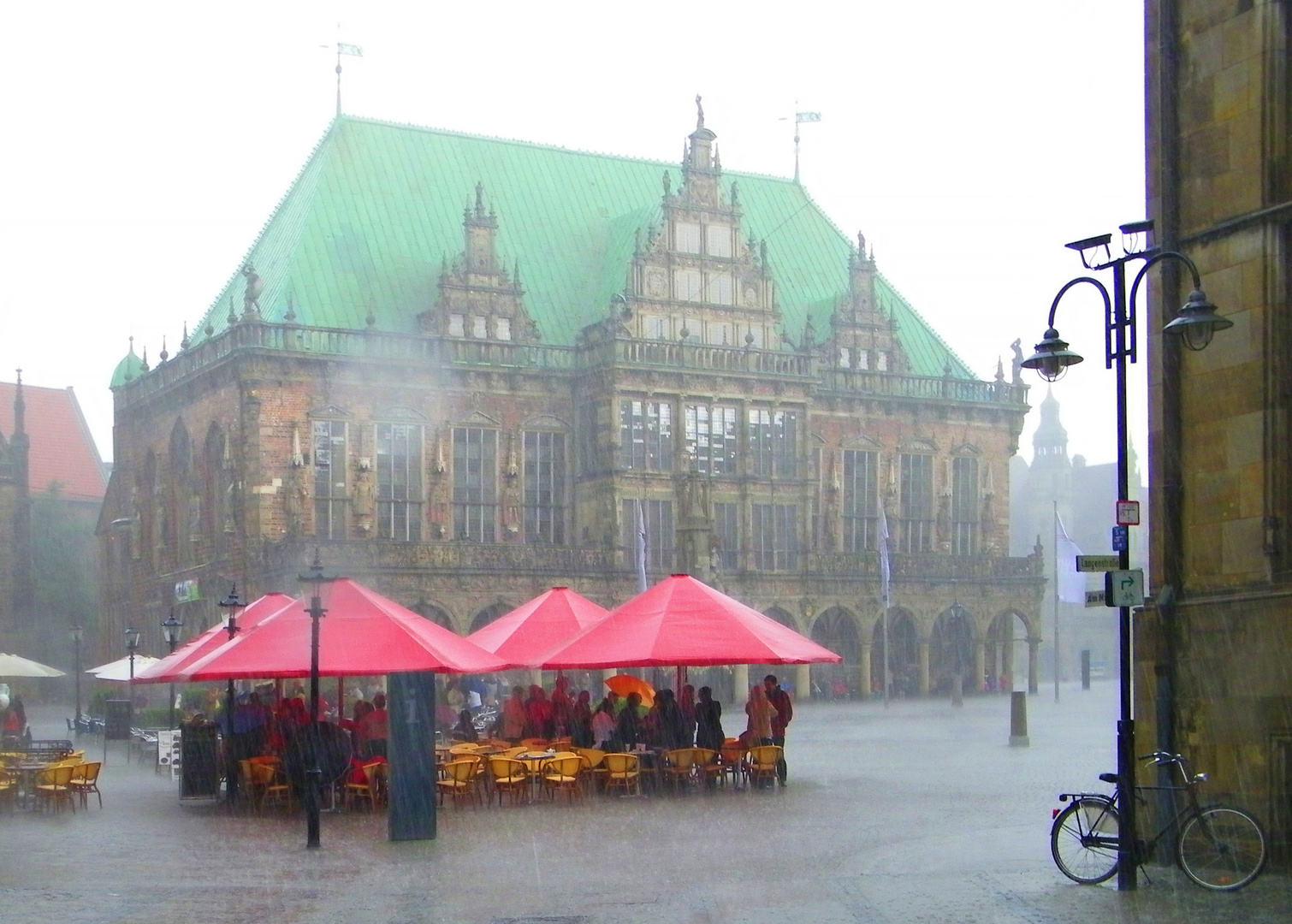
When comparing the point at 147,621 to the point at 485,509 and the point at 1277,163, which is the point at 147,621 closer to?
the point at 485,509

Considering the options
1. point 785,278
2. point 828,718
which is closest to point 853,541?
point 785,278

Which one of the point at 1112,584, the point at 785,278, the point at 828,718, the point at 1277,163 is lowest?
the point at 828,718

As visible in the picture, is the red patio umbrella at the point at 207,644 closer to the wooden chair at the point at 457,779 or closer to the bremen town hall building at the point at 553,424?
the wooden chair at the point at 457,779

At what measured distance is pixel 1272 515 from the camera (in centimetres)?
1667

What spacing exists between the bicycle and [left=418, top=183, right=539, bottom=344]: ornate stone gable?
41.5 m

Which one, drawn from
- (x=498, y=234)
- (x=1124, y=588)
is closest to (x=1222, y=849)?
(x=1124, y=588)

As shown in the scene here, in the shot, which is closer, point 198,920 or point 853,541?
point 198,920

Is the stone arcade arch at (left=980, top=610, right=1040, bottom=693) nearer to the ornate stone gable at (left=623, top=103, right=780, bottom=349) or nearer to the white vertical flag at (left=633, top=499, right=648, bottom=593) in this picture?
the ornate stone gable at (left=623, top=103, right=780, bottom=349)

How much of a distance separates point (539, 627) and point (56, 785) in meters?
7.91

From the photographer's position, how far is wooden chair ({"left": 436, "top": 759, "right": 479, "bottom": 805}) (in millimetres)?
23844

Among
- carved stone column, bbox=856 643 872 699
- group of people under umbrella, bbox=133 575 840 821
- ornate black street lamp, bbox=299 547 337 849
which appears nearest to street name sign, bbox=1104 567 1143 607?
group of people under umbrella, bbox=133 575 840 821

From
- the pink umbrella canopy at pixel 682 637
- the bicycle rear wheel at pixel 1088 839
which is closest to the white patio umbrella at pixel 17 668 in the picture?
the pink umbrella canopy at pixel 682 637

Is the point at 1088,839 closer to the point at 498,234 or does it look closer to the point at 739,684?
the point at 739,684

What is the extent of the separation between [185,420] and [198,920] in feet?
145
